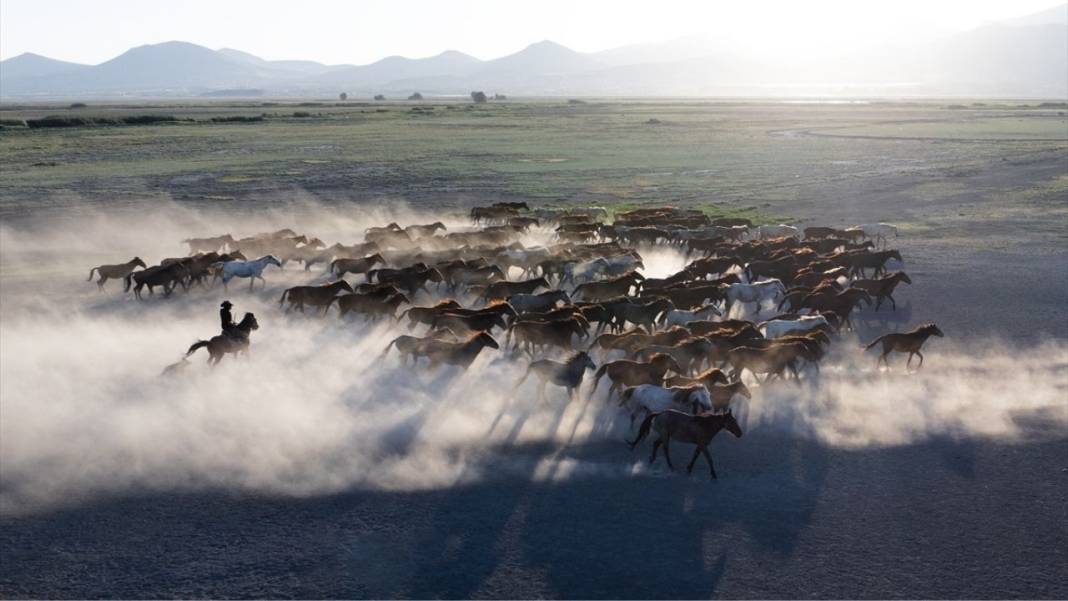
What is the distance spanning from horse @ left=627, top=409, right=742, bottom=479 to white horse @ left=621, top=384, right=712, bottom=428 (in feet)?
2.46

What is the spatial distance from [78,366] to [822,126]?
97.9 metres

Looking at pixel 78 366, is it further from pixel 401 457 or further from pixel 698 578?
pixel 698 578

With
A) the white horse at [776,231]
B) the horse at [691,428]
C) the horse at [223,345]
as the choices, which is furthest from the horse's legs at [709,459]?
the white horse at [776,231]

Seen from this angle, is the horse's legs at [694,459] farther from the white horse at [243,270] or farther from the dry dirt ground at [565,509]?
A: the white horse at [243,270]

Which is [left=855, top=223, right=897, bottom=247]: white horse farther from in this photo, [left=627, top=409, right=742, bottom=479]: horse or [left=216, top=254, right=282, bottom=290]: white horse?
[left=627, top=409, right=742, bottom=479]: horse

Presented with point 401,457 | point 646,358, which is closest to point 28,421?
point 401,457

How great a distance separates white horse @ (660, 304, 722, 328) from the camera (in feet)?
62.1

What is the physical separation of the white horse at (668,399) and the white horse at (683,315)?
5.00 metres

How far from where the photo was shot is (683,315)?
18969 millimetres

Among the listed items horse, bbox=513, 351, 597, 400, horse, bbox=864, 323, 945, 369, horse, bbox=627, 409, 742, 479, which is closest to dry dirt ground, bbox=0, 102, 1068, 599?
horse, bbox=627, 409, 742, 479

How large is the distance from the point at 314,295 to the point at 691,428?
11580 mm

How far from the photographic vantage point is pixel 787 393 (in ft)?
51.0

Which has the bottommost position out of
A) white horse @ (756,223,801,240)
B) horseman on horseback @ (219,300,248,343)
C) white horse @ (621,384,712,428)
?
white horse @ (756,223,801,240)

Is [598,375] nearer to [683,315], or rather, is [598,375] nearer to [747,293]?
[683,315]
